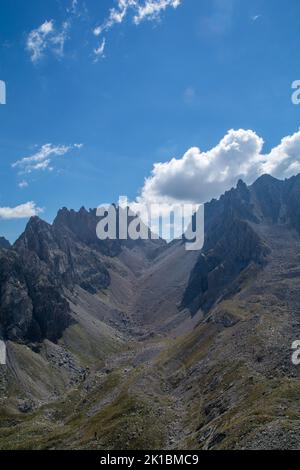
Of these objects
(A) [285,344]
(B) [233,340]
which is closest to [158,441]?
(A) [285,344]

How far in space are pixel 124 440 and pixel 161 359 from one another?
261 ft

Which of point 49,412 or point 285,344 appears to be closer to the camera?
point 285,344

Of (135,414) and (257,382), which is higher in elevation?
(257,382)

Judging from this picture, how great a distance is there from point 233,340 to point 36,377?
100434 millimetres

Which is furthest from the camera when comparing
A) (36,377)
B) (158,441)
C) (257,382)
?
(36,377)

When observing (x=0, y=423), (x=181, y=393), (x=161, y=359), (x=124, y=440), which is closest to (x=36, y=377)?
(x=0, y=423)

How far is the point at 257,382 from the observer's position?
98438 mm

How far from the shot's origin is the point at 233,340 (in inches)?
5728
